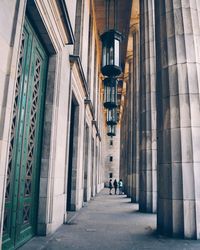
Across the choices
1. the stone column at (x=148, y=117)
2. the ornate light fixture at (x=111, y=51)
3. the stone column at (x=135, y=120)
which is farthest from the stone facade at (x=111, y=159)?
the ornate light fixture at (x=111, y=51)

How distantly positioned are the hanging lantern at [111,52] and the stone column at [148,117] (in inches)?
241

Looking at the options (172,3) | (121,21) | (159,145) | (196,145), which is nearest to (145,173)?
(159,145)

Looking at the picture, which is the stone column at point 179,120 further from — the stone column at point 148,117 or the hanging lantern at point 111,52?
the stone column at point 148,117

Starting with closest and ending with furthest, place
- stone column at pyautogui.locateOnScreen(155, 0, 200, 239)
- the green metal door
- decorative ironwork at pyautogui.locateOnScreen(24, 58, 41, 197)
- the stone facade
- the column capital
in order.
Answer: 1. the green metal door
2. decorative ironwork at pyautogui.locateOnScreen(24, 58, 41, 197)
3. stone column at pyautogui.locateOnScreen(155, 0, 200, 239)
4. the column capital
5. the stone facade

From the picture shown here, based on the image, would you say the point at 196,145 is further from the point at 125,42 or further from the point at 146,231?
the point at 125,42

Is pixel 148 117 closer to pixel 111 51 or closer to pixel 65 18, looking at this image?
pixel 111 51

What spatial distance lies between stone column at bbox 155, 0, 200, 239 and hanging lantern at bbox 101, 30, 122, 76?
1.75 m

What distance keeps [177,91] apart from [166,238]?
4791 millimetres

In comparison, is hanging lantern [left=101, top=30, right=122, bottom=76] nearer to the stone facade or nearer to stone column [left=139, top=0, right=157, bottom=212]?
stone column [left=139, top=0, right=157, bottom=212]

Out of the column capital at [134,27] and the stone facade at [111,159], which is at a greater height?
the column capital at [134,27]

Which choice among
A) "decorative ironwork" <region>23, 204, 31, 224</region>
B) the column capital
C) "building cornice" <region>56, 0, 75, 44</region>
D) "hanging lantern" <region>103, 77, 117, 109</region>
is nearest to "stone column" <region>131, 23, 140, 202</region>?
the column capital

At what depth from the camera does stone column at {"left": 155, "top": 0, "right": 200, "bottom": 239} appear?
25.8ft

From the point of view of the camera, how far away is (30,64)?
6.75 m

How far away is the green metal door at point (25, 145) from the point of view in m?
5.63
